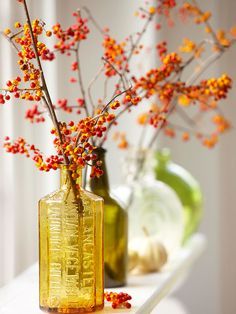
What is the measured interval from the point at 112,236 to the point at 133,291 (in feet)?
0.36

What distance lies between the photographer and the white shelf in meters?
1.12

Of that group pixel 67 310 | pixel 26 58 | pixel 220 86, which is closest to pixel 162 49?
pixel 220 86

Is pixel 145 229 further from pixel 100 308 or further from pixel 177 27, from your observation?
pixel 177 27

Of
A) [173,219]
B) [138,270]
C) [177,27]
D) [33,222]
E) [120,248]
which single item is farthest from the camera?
[177,27]

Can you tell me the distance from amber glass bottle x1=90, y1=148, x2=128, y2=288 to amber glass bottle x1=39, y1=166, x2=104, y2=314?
0.21 metres

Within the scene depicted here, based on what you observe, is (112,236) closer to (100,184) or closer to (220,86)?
(100,184)

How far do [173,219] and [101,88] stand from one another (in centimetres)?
53

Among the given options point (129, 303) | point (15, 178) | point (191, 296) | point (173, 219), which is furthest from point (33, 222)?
point (191, 296)

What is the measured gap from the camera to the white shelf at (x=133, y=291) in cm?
112

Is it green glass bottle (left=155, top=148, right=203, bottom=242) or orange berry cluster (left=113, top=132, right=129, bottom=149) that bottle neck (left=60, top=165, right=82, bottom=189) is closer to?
orange berry cluster (left=113, top=132, right=129, bottom=149)

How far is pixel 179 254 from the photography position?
68.2 inches

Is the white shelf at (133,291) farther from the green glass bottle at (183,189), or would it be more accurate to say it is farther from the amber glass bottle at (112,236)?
the green glass bottle at (183,189)

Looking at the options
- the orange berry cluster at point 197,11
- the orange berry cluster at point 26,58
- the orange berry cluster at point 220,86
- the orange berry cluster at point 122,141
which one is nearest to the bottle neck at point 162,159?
the orange berry cluster at point 122,141

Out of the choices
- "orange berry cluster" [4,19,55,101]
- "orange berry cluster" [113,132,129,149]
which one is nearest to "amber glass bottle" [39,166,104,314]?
"orange berry cluster" [4,19,55,101]
